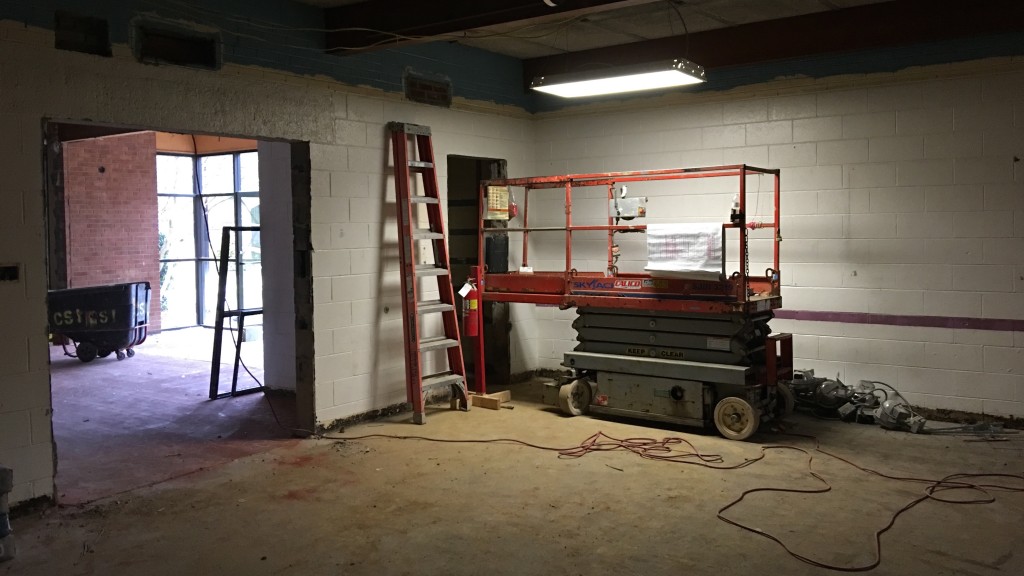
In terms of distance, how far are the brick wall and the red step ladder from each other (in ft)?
21.8

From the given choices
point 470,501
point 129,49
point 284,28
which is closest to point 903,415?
point 470,501

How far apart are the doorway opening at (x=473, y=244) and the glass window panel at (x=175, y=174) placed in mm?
6654

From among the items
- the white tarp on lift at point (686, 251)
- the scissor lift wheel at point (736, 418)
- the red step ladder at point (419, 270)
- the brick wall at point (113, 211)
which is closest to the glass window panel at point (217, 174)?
the brick wall at point (113, 211)

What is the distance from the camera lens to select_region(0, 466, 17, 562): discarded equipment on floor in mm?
3723

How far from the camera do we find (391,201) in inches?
255

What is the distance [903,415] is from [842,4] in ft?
9.98

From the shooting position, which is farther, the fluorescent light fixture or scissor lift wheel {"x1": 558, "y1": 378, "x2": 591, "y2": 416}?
scissor lift wheel {"x1": 558, "y1": 378, "x2": 591, "y2": 416}

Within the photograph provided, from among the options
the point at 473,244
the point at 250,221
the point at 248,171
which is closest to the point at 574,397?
the point at 473,244

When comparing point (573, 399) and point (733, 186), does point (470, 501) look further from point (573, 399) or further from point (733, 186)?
point (733, 186)

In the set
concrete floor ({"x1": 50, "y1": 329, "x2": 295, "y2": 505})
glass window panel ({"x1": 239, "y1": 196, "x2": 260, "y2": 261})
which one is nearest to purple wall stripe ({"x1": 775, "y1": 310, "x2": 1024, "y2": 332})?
concrete floor ({"x1": 50, "y1": 329, "x2": 295, "y2": 505})

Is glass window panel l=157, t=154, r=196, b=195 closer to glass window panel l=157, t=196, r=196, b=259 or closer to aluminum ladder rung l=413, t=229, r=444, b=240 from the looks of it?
glass window panel l=157, t=196, r=196, b=259

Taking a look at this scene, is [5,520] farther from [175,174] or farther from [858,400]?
[175,174]

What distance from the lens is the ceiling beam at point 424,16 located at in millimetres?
4699

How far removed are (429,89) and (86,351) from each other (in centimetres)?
581
